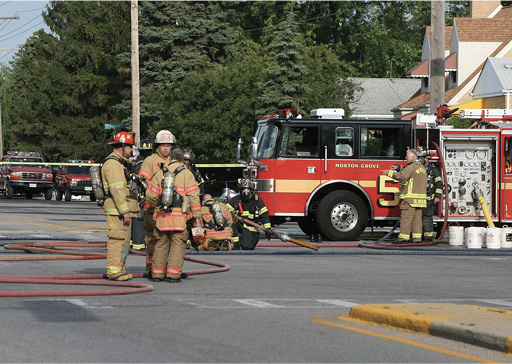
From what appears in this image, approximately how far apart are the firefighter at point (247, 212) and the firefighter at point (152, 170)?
14.7ft

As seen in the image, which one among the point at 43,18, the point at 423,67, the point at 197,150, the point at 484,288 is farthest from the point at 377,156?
the point at 43,18

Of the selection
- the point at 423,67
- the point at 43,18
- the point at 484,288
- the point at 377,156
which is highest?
the point at 43,18

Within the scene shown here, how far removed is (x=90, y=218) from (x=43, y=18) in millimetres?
52875

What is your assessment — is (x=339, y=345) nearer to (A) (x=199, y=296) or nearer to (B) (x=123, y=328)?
(B) (x=123, y=328)

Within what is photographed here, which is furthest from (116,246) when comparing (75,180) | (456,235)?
(75,180)

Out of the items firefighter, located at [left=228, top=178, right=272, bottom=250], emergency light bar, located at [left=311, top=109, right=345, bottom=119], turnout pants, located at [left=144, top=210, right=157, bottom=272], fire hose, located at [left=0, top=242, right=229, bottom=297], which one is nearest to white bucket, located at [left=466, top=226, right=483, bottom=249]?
emergency light bar, located at [left=311, top=109, right=345, bottom=119]

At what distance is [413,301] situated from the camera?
35.7ft

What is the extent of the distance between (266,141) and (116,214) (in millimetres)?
8331

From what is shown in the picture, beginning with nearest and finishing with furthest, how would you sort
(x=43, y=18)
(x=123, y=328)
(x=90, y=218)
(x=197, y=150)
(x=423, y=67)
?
1. (x=123, y=328)
2. (x=90, y=218)
3. (x=197, y=150)
4. (x=423, y=67)
5. (x=43, y=18)

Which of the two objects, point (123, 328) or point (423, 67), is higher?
point (423, 67)

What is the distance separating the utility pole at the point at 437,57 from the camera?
22328 millimetres

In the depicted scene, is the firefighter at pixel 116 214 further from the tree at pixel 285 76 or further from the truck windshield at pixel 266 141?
the tree at pixel 285 76

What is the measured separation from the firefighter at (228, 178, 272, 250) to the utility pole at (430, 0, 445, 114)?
6.45 m

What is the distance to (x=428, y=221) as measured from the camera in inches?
771
